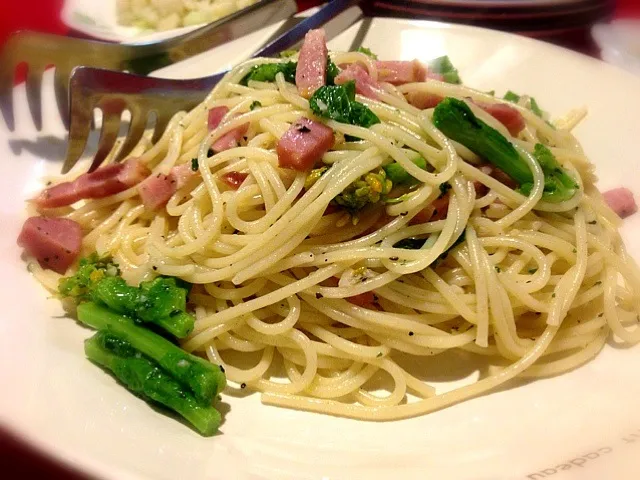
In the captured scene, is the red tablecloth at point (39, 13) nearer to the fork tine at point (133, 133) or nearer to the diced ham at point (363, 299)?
the fork tine at point (133, 133)

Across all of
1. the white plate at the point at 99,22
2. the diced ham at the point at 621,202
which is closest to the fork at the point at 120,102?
the white plate at the point at 99,22

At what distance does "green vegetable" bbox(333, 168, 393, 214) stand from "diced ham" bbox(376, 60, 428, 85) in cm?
97

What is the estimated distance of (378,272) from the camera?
2.78 meters

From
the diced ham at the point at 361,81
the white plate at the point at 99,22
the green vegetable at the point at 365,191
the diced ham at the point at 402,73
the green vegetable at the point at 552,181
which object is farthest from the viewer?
the white plate at the point at 99,22

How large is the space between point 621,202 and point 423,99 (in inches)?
51.3

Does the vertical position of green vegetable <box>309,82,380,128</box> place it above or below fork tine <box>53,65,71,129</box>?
above

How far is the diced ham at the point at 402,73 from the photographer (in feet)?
11.4

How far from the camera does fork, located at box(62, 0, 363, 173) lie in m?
3.24

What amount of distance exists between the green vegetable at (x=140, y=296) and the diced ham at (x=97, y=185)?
65cm

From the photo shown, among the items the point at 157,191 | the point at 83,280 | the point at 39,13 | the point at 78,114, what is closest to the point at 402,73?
the point at 157,191

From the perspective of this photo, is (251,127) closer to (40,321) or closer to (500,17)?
(40,321)

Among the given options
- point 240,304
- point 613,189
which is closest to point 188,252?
point 240,304

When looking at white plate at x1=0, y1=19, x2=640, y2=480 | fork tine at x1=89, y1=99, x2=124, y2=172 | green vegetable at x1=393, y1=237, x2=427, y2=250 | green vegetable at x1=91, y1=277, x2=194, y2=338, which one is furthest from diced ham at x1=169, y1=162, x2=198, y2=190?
green vegetable at x1=393, y1=237, x2=427, y2=250

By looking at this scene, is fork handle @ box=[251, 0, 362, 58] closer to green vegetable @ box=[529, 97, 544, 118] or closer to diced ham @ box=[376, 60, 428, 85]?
diced ham @ box=[376, 60, 428, 85]
